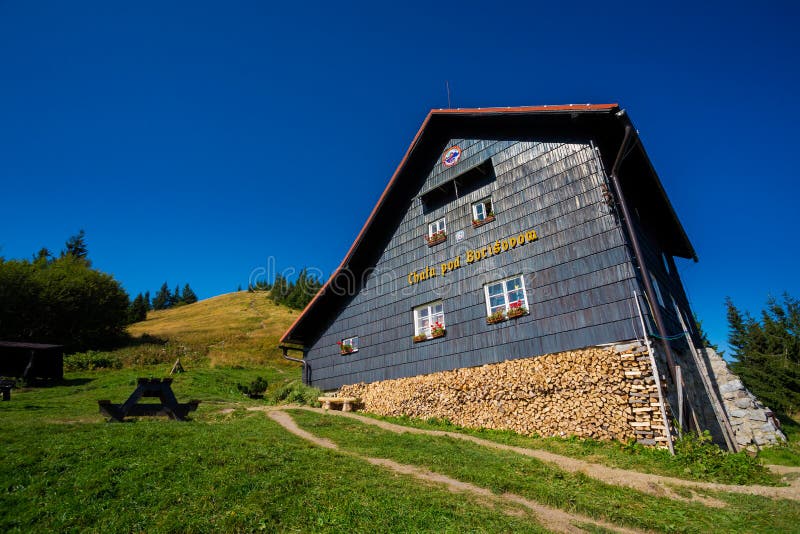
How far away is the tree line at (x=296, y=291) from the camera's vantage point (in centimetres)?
7994

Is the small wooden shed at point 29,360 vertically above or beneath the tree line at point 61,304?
beneath

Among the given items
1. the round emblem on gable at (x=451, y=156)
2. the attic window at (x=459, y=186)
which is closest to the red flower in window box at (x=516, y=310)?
the attic window at (x=459, y=186)

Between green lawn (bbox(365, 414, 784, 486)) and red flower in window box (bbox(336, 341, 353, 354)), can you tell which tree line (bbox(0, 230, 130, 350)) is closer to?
red flower in window box (bbox(336, 341, 353, 354))

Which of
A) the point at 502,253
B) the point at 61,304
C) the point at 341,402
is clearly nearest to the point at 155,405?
the point at 341,402

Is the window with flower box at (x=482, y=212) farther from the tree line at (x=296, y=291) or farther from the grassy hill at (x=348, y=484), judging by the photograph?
the tree line at (x=296, y=291)

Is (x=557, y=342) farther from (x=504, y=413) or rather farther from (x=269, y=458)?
(x=269, y=458)

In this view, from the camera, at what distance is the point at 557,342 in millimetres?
12320

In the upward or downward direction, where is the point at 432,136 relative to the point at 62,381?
upward

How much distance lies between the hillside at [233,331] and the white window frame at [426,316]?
27.3m

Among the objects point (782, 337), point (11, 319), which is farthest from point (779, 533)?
point (11, 319)

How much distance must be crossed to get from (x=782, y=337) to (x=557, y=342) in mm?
37218

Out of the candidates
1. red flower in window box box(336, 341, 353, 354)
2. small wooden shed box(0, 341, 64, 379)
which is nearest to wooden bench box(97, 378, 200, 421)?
red flower in window box box(336, 341, 353, 354)

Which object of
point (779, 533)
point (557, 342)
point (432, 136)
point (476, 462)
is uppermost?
point (432, 136)

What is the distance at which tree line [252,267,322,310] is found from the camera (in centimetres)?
7994
